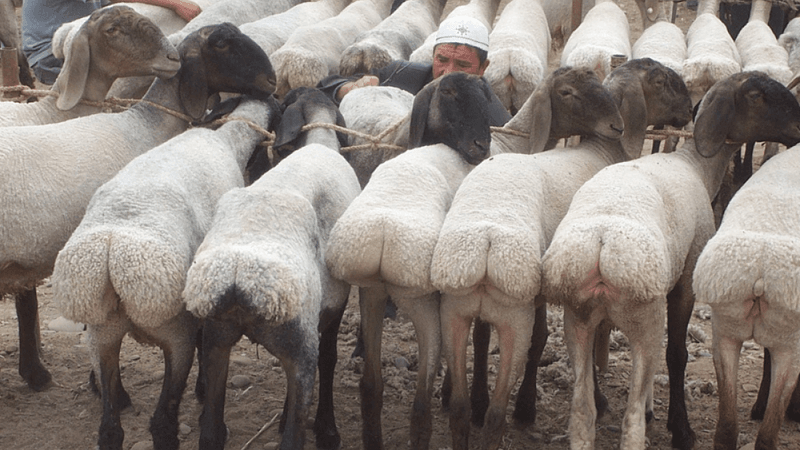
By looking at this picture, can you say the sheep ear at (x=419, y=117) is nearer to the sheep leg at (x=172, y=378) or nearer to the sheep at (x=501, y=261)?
the sheep at (x=501, y=261)

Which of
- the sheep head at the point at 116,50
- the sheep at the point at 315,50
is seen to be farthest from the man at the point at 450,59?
the sheep head at the point at 116,50

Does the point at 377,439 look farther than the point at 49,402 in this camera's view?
No

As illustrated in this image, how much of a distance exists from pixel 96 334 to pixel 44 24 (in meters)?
5.72

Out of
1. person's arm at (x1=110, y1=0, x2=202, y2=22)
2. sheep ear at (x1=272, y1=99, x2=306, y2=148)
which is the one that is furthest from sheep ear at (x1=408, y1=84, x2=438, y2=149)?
person's arm at (x1=110, y1=0, x2=202, y2=22)

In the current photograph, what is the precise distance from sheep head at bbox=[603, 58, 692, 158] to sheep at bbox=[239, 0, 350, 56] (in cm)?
323

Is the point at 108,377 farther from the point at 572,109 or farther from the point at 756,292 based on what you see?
the point at 572,109

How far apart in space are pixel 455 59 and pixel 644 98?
158 cm

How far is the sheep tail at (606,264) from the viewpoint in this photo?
140 inches

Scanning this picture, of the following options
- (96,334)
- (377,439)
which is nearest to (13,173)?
(96,334)

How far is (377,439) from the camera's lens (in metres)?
4.27

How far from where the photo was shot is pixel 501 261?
3662 mm

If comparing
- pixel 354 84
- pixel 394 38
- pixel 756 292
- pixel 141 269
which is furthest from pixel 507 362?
pixel 394 38

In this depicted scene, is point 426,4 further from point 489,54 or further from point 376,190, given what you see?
point 376,190

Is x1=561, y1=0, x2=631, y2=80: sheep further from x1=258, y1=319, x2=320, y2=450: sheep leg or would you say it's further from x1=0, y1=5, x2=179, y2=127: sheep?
x1=258, y1=319, x2=320, y2=450: sheep leg
